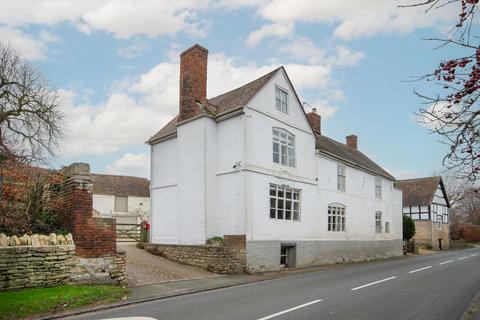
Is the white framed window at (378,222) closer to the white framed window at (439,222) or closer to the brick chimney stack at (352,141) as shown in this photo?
the brick chimney stack at (352,141)

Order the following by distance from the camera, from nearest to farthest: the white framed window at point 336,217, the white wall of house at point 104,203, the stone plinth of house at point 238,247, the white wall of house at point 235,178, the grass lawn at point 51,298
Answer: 1. the grass lawn at point 51,298
2. the stone plinth of house at point 238,247
3. the white wall of house at point 235,178
4. the white framed window at point 336,217
5. the white wall of house at point 104,203

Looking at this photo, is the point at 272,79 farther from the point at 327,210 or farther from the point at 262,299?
the point at 262,299

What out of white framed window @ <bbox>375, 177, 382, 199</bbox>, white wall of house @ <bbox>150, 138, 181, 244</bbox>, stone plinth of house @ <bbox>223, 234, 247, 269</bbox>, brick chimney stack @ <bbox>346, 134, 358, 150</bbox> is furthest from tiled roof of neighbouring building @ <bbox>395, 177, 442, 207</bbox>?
stone plinth of house @ <bbox>223, 234, 247, 269</bbox>

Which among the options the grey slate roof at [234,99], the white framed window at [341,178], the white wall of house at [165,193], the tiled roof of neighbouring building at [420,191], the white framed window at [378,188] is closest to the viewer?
the grey slate roof at [234,99]

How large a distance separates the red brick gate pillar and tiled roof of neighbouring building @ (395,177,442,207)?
140 ft

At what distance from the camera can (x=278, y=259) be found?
21.6 m

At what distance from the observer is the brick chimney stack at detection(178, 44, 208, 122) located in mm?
22250

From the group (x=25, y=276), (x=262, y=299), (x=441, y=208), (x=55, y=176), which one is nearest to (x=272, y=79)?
(x=55, y=176)

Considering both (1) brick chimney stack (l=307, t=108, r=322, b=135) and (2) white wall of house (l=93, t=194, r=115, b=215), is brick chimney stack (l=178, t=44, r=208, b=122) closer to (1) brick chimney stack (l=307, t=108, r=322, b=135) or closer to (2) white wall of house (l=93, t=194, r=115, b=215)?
(1) brick chimney stack (l=307, t=108, r=322, b=135)

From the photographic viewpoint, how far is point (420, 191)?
52.8 metres

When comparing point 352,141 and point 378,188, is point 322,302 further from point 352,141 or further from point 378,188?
point 352,141

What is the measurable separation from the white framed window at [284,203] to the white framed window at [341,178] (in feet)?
19.7

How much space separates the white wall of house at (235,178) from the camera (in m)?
20.6

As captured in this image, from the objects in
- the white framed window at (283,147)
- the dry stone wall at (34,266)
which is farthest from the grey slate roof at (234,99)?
the dry stone wall at (34,266)
